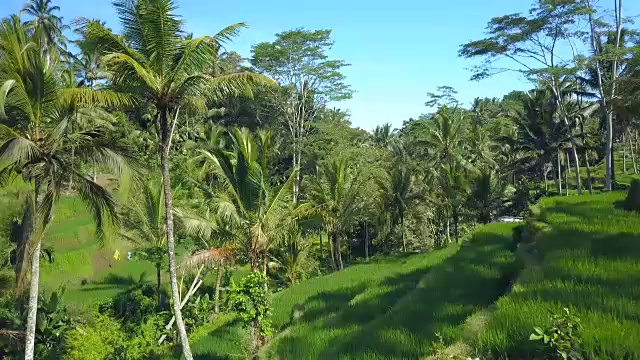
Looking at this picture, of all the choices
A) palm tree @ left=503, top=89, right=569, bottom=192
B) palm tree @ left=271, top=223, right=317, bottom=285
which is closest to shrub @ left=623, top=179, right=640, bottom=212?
palm tree @ left=271, top=223, right=317, bottom=285

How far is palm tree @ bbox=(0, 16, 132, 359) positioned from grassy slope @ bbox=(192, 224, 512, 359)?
15.2 feet

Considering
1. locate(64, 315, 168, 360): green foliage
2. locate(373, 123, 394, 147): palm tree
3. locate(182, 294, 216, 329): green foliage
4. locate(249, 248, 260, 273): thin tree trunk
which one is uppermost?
locate(373, 123, 394, 147): palm tree

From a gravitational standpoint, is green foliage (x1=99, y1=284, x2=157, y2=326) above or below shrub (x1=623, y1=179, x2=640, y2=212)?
below

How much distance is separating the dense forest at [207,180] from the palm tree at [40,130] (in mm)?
36

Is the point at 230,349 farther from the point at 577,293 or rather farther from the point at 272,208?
the point at 577,293

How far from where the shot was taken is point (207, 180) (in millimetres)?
33656

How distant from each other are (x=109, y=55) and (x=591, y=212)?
35.3 ft

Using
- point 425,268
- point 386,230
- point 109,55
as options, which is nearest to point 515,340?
point 109,55

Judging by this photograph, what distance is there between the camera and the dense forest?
28.4 ft

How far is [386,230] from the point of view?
29703mm

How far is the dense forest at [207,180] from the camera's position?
8656 mm

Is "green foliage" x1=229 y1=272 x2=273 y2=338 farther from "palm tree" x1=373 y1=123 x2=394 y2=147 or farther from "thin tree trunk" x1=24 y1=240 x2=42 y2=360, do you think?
"palm tree" x1=373 y1=123 x2=394 y2=147

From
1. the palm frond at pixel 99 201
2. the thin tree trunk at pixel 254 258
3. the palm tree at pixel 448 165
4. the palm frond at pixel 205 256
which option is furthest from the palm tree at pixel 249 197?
the palm tree at pixel 448 165

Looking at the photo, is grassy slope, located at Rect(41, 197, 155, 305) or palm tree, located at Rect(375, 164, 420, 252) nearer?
grassy slope, located at Rect(41, 197, 155, 305)
